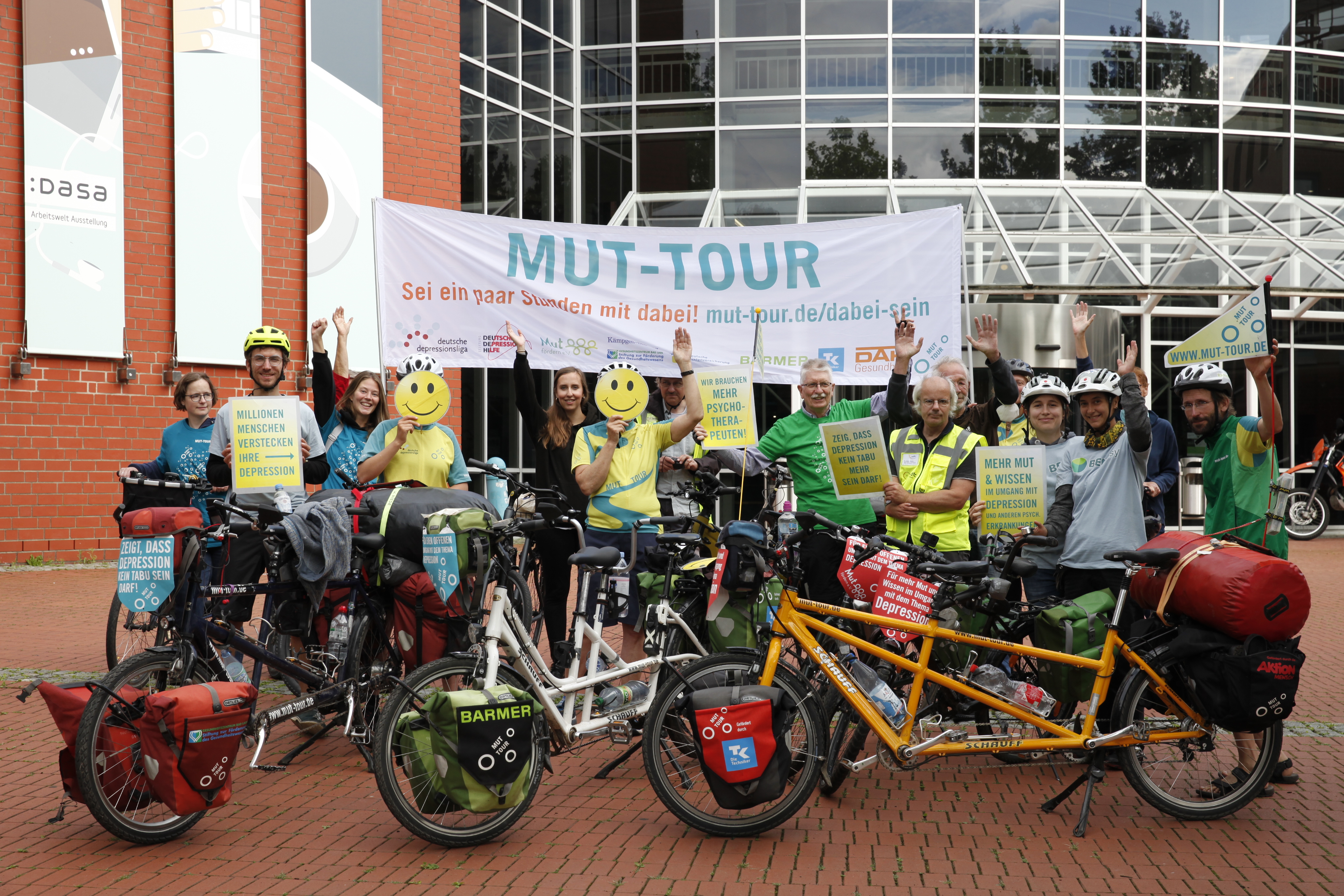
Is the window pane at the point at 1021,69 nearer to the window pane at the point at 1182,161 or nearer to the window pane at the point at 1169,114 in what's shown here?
the window pane at the point at 1169,114

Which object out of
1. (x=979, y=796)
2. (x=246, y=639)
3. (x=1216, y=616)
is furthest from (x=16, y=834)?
(x=1216, y=616)

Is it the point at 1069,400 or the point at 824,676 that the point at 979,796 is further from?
the point at 1069,400

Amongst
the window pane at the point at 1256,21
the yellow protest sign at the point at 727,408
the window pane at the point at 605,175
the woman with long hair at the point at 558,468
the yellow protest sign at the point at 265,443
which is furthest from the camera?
the window pane at the point at 1256,21

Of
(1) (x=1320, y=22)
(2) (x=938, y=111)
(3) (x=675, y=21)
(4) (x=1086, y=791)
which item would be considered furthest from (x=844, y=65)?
(4) (x=1086, y=791)

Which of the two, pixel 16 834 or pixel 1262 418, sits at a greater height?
pixel 1262 418

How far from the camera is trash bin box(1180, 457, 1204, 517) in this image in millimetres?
17203

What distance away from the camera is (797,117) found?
64.2ft

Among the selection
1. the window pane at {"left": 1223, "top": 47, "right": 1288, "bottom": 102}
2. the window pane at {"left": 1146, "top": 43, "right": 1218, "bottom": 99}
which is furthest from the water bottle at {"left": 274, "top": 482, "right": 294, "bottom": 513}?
the window pane at {"left": 1223, "top": 47, "right": 1288, "bottom": 102}

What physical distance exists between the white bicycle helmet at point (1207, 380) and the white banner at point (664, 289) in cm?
240

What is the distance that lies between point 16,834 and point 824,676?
3.35m

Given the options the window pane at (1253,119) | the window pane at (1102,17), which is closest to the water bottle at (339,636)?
the window pane at (1102,17)

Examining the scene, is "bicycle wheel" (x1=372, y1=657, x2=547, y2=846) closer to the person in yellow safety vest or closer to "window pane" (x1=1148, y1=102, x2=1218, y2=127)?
the person in yellow safety vest

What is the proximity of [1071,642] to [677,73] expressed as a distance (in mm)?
16901

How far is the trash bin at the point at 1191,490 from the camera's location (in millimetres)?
17203
